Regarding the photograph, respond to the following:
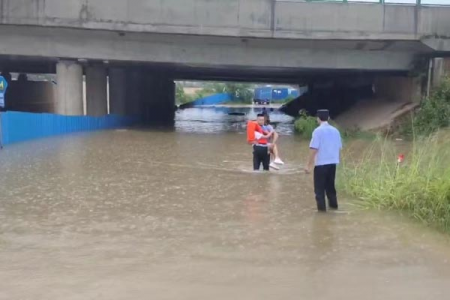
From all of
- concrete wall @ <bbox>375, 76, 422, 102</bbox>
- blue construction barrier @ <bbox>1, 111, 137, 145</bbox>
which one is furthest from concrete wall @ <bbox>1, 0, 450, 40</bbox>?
blue construction barrier @ <bbox>1, 111, 137, 145</bbox>

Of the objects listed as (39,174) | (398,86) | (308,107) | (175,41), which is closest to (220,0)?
(175,41)

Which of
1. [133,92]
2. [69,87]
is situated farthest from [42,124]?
[133,92]

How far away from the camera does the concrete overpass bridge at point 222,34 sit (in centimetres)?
2483

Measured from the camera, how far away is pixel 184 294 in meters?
5.26

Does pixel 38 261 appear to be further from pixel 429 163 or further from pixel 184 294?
pixel 429 163

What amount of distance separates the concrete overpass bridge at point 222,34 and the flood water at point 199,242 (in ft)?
43.0

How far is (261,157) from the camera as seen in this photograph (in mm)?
13500

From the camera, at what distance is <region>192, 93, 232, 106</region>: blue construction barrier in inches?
3438

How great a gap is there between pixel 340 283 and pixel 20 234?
4067 millimetres

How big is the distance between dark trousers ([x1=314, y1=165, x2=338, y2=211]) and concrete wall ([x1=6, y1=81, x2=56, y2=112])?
114 ft

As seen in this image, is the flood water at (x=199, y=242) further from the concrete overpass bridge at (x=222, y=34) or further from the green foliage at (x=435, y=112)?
the concrete overpass bridge at (x=222, y=34)

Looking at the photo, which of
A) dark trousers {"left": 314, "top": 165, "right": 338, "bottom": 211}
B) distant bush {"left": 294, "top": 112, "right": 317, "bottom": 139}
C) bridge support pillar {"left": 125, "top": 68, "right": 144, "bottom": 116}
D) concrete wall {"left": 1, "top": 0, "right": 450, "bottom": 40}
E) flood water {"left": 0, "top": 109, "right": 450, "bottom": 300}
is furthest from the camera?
bridge support pillar {"left": 125, "top": 68, "right": 144, "bottom": 116}

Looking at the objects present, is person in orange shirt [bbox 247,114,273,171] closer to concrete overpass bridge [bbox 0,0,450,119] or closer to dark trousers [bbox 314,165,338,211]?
dark trousers [bbox 314,165,338,211]

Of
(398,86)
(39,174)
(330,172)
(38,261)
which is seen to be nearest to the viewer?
(38,261)
